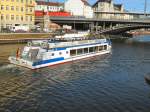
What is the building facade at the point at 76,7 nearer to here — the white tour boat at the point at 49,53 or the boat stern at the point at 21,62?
the white tour boat at the point at 49,53

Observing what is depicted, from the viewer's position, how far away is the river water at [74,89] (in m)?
29.5

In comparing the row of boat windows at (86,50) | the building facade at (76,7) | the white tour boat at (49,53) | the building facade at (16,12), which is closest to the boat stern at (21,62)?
the white tour boat at (49,53)

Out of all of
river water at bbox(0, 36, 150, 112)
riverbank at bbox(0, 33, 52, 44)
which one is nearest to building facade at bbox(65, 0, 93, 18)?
riverbank at bbox(0, 33, 52, 44)

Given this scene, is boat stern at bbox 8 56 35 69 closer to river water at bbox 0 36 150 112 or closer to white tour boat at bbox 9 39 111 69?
white tour boat at bbox 9 39 111 69

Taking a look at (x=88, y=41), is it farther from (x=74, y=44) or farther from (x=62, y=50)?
(x=62, y=50)

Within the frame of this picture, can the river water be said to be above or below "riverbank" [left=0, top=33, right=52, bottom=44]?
below

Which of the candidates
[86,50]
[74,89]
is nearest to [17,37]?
[86,50]

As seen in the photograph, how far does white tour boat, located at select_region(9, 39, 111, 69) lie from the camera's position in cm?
4647

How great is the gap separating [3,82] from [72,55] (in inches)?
764

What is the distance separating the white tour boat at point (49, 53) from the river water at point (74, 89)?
1145 mm

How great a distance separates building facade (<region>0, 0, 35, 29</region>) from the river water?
56464mm

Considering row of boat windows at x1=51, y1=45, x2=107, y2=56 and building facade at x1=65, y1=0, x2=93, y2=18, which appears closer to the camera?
row of boat windows at x1=51, y1=45, x2=107, y2=56

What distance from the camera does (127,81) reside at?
4022 cm

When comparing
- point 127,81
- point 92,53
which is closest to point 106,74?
point 127,81
